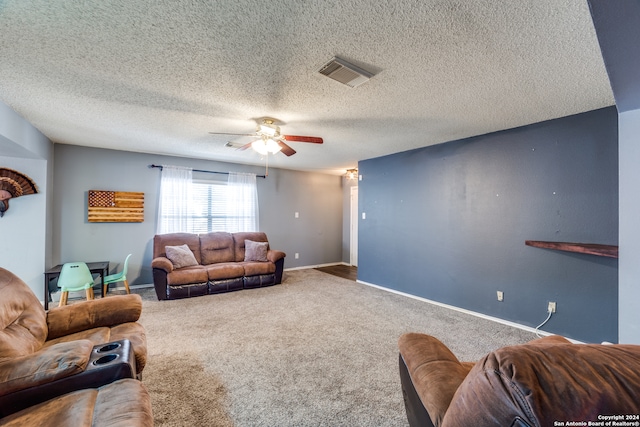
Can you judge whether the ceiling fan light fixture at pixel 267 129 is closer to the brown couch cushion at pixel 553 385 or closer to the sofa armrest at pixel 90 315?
the sofa armrest at pixel 90 315

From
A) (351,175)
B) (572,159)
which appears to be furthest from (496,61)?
(351,175)

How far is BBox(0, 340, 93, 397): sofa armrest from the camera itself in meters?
1.15

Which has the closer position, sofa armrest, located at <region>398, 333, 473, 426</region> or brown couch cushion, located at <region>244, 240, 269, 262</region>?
sofa armrest, located at <region>398, 333, 473, 426</region>

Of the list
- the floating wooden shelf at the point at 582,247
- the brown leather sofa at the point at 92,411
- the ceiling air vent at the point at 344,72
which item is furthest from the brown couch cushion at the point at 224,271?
the floating wooden shelf at the point at 582,247

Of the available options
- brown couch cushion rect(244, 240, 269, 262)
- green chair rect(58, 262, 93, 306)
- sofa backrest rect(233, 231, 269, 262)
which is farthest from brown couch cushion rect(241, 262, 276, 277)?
green chair rect(58, 262, 93, 306)

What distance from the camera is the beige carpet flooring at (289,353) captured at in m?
1.77

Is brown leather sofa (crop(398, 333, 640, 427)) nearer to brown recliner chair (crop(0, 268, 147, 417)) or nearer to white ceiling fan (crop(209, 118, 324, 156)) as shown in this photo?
brown recliner chair (crop(0, 268, 147, 417))

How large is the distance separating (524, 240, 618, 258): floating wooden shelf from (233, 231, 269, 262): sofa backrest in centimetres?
431

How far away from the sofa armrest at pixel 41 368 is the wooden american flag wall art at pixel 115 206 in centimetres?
389

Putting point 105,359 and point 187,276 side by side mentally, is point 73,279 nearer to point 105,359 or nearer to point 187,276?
point 187,276

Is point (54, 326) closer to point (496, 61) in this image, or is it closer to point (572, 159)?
point (496, 61)

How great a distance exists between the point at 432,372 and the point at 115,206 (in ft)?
17.2

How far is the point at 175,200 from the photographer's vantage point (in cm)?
500

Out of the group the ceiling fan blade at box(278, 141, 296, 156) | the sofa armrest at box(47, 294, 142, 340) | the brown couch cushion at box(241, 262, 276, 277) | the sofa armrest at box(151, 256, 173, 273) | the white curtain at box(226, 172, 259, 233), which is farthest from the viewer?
the white curtain at box(226, 172, 259, 233)
